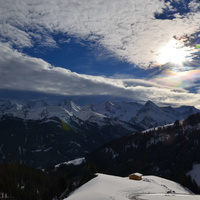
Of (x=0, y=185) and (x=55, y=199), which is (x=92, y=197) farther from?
(x=0, y=185)

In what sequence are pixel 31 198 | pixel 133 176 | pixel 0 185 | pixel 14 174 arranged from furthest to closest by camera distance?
1. pixel 14 174
2. pixel 0 185
3. pixel 31 198
4. pixel 133 176

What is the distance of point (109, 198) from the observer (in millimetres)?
46031

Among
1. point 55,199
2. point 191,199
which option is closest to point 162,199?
point 191,199

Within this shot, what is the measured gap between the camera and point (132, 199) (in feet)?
166

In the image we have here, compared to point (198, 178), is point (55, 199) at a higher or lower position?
higher

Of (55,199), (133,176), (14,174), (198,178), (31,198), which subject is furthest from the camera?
(198,178)

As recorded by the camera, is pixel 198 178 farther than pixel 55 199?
Yes

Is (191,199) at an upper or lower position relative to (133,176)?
upper

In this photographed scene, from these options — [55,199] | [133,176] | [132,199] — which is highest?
[132,199]

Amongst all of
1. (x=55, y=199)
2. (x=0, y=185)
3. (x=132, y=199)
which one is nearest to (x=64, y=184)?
(x=55, y=199)

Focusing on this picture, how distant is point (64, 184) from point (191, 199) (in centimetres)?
7458

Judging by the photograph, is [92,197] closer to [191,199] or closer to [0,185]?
[191,199]

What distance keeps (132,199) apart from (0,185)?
106663mm

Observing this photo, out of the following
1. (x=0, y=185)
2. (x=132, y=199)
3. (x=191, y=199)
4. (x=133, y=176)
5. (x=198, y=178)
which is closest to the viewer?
(x=191, y=199)
